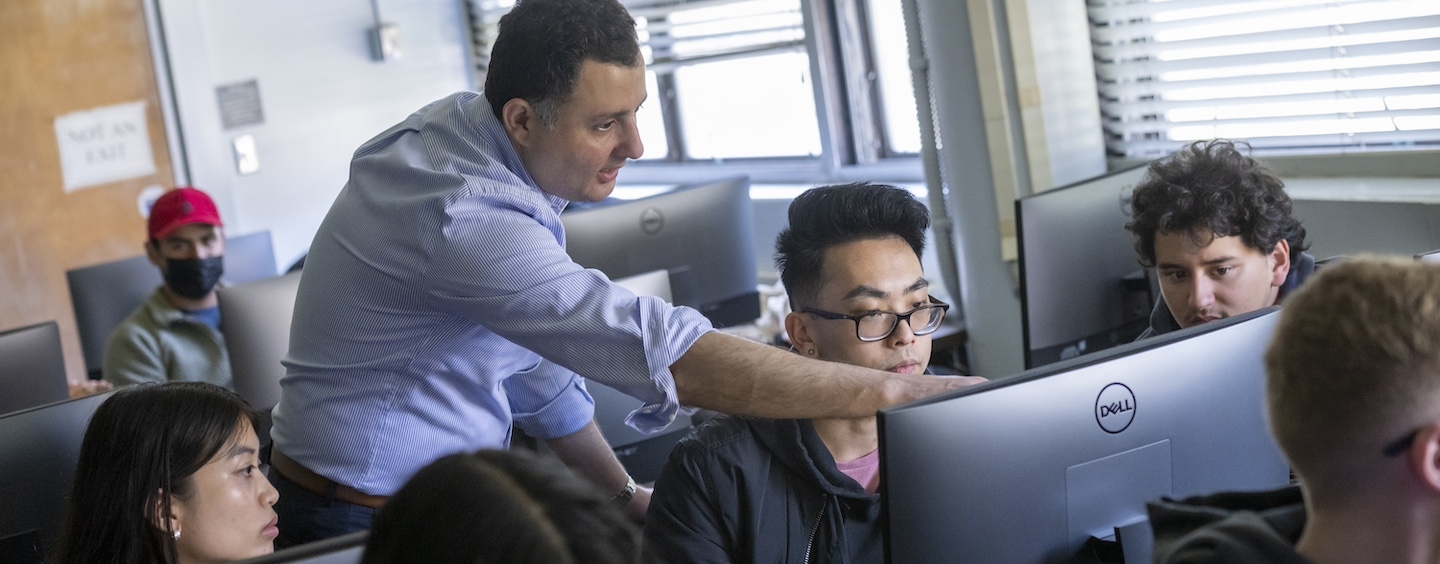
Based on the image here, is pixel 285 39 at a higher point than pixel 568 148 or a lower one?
higher

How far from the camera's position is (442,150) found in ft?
5.60

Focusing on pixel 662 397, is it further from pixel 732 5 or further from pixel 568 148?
pixel 732 5

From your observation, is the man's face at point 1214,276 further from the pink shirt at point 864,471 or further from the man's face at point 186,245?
the man's face at point 186,245

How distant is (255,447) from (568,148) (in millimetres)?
576

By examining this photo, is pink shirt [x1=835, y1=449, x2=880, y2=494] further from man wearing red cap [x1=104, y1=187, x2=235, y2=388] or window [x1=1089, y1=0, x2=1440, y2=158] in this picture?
man wearing red cap [x1=104, y1=187, x2=235, y2=388]

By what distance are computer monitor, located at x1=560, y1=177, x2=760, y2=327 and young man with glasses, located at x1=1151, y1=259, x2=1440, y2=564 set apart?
6.75ft

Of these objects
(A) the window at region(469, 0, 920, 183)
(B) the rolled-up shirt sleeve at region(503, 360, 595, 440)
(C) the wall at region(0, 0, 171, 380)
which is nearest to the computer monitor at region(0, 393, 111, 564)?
(B) the rolled-up shirt sleeve at region(503, 360, 595, 440)

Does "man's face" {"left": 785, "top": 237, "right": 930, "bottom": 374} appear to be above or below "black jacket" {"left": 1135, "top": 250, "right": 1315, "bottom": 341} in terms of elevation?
above

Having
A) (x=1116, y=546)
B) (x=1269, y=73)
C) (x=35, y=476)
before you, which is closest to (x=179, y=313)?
(x=35, y=476)

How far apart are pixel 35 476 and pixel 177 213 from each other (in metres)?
1.99

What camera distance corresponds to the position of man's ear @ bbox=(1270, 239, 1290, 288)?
216cm

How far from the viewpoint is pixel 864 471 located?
170 cm

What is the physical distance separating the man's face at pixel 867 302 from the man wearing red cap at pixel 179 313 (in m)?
2.12

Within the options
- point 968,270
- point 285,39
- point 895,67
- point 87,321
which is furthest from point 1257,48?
point 285,39
